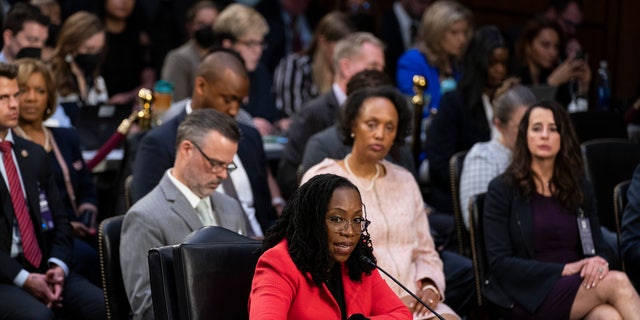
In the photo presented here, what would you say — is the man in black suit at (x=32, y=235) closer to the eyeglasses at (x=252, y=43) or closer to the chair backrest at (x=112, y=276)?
the chair backrest at (x=112, y=276)

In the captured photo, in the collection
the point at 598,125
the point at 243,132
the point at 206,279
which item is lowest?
the point at 598,125

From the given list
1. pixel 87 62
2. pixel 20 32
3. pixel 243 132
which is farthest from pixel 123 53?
pixel 243 132

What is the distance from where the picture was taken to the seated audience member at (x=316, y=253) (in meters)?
3.40

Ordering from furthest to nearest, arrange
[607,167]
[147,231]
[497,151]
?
[607,167]
[497,151]
[147,231]

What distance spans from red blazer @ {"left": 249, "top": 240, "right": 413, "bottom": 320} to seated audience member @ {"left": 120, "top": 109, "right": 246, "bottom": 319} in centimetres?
69

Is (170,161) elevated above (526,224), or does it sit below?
above

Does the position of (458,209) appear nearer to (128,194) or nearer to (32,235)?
(128,194)

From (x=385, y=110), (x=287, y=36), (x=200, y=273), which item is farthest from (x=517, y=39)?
(x=200, y=273)

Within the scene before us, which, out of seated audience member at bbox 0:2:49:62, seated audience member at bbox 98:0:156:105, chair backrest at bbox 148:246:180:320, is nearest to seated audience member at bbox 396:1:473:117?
seated audience member at bbox 98:0:156:105

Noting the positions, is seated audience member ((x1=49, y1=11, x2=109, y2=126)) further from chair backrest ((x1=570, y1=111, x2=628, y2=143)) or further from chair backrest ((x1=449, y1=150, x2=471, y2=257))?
chair backrest ((x1=570, y1=111, x2=628, y2=143))

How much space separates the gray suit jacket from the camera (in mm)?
3951

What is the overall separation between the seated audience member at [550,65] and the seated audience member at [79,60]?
265cm

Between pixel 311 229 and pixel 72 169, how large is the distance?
2307mm

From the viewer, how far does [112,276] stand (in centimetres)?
407
